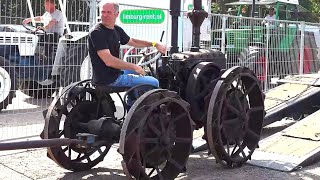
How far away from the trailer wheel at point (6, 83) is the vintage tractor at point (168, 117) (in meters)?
2.95

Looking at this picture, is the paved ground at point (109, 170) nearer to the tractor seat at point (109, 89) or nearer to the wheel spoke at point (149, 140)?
the wheel spoke at point (149, 140)

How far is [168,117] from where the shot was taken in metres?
5.09

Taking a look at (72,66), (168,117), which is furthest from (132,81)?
(72,66)

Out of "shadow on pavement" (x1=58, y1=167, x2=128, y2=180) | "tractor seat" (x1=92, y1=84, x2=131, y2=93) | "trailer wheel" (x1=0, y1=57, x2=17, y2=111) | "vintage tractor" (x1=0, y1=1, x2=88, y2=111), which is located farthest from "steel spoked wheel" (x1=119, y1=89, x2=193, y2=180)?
"trailer wheel" (x1=0, y1=57, x2=17, y2=111)

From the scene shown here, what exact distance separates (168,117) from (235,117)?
109 centimetres

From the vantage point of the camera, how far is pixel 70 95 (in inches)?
215

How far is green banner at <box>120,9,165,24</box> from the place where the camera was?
12.1m

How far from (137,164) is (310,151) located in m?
2.36

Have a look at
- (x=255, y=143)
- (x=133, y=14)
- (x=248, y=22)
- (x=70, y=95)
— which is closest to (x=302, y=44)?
(x=248, y=22)

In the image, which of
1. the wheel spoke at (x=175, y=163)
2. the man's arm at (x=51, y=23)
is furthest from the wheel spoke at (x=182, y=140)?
the man's arm at (x=51, y=23)

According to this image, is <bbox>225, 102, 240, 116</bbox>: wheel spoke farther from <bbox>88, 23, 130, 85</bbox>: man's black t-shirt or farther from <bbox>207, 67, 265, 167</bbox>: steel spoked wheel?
<bbox>88, 23, 130, 85</bbox>: man's black t-shirt

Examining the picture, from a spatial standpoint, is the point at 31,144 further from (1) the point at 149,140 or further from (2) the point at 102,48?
(2) the point at 102,48

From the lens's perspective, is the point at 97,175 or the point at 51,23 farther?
the point at 51,23

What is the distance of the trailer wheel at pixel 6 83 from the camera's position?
8.52 metres
